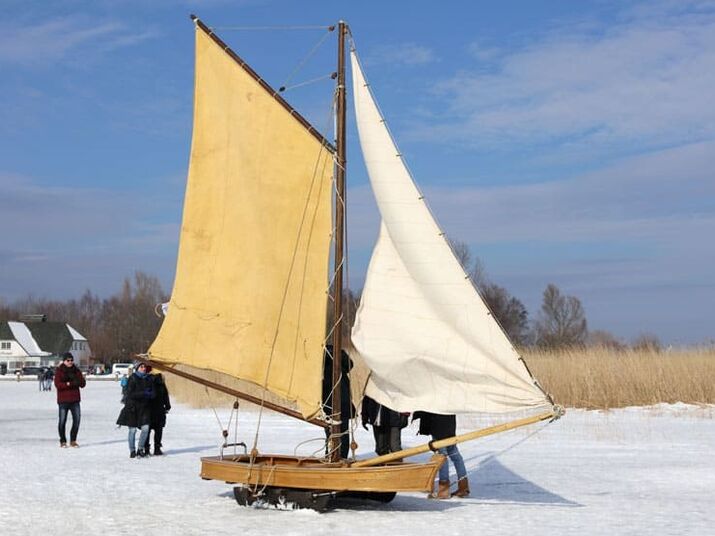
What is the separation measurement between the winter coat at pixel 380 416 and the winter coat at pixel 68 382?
799cm

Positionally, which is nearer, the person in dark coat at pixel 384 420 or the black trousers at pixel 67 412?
the person in dark coat at pixel 384 420

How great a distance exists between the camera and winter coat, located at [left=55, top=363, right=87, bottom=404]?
17.8 metres

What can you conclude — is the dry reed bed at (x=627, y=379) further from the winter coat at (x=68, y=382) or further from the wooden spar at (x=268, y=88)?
the wooden spar at (x=268, y=88)

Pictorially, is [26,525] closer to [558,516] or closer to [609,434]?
[558,516]

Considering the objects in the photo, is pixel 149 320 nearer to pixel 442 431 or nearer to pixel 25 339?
pixel 25 339

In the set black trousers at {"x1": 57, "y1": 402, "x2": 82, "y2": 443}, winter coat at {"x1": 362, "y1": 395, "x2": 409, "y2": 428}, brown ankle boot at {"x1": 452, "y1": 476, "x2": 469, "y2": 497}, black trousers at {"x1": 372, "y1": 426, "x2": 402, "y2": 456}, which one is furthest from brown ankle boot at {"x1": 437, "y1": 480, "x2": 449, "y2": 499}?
black trousers at {"x1": 57, "y1": 402, "x2": 82, "y2": 443}

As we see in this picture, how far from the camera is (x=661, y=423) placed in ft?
72.2

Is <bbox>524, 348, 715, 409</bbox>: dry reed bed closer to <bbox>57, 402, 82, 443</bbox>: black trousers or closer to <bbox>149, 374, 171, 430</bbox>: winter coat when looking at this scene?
<bbox>149, 374, 171, 430</bbox>: winter coat

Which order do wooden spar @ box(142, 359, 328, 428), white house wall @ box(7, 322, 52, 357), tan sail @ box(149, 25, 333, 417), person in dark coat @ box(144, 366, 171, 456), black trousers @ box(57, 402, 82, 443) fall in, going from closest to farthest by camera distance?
wooden spar @ box(142, 359, 328, 428) < tan sail @ box(149, 25, 333, 417) < person in dark coat @ box(144, 366, 171, 456) < black trousers @ box(57, 402, 82, 443) < white house wall @ box(7, 322, 52, 357)

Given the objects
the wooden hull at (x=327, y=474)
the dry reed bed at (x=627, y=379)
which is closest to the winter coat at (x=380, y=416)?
the wooden hull at (x=327, y=474)

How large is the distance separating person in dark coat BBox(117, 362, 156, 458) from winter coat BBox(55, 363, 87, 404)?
1.52 meters

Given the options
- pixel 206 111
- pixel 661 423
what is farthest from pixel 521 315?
pixel 206 111

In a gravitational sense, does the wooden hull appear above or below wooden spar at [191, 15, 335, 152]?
below

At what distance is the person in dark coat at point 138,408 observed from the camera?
54.0 feet
